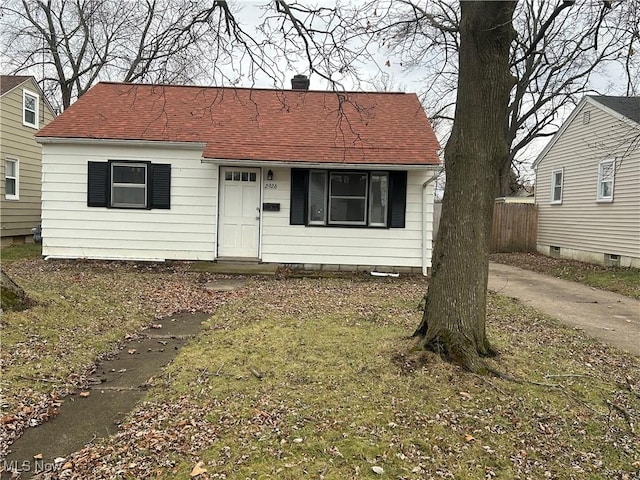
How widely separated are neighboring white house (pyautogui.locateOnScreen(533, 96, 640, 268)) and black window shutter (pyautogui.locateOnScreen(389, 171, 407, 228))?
20.1 feet

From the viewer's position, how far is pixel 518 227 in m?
19.0

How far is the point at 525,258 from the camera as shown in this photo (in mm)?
16984

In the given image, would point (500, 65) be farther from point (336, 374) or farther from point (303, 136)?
point (303, 136)

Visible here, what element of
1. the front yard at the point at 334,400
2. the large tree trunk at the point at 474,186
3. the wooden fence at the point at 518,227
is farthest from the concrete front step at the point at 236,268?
the wooden fence at the point at 518,227

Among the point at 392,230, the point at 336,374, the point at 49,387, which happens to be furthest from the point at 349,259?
the point at 49,387

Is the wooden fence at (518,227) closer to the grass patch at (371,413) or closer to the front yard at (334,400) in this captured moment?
the front yard at (334,400)

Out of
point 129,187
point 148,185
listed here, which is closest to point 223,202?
point 148,185

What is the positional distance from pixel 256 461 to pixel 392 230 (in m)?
8.45

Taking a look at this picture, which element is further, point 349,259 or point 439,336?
point 349,259

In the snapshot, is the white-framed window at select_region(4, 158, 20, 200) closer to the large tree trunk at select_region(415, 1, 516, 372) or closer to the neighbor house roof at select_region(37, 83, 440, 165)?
the neighbor house roof at select_region(37, 83, 440, 165)

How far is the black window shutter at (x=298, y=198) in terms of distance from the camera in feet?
35.1

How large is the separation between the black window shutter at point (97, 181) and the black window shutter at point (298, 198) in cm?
449

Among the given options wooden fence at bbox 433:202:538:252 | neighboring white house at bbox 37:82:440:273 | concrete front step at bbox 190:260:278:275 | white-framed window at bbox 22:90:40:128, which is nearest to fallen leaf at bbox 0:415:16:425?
concrete front step at bbox 190:260:278:275

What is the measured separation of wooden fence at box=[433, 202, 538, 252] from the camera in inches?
744
